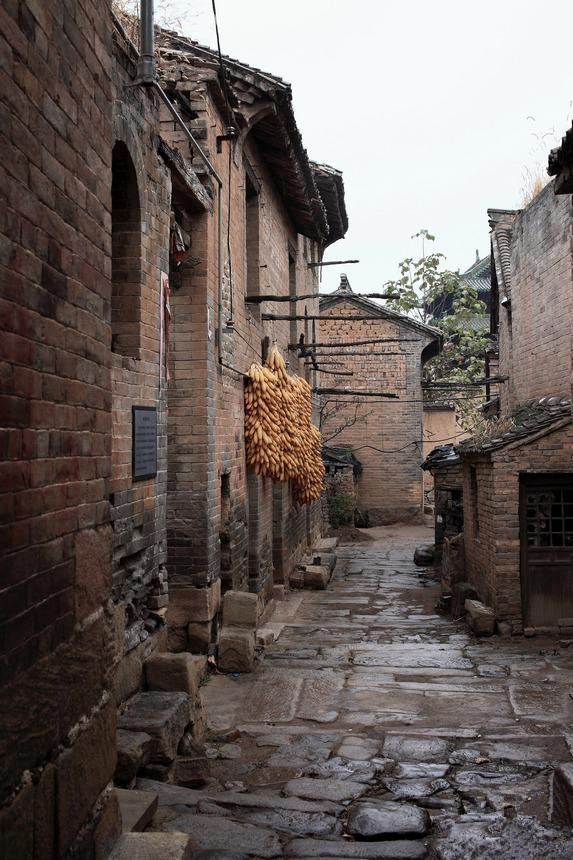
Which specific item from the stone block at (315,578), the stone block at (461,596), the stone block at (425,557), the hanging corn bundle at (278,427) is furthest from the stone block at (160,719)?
the stone block at (425,557)

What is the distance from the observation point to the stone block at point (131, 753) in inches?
175

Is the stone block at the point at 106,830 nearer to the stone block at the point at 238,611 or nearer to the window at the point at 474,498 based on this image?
the stone block at the point at 238,611

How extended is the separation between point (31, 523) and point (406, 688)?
618 centimetres

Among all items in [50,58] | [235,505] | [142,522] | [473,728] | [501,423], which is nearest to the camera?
[50,58]

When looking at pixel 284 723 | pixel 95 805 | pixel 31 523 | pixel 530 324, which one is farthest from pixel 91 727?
pixel 530 324

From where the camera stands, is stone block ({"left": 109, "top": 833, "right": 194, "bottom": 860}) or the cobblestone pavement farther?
the cobblestone pavement

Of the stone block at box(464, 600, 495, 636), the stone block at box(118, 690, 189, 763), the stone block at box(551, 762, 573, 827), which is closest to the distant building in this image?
the stone block at box(464, 600, 495, 636)

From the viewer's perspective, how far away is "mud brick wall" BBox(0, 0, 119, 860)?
2389mm

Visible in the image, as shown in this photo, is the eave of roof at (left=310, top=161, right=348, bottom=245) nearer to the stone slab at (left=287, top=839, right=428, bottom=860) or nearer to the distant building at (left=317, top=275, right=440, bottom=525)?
the distant building at (left=317, top=275, right=440, bottom=525)

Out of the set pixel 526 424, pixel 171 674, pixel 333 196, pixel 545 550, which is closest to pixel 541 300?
pixel 526 424

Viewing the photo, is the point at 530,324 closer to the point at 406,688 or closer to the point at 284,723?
the point at 406,688

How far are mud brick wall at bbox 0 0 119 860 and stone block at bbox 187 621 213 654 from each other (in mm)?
4399

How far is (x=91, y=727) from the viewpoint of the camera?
3080 millimetres

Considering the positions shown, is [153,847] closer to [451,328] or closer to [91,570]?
[91,570]
